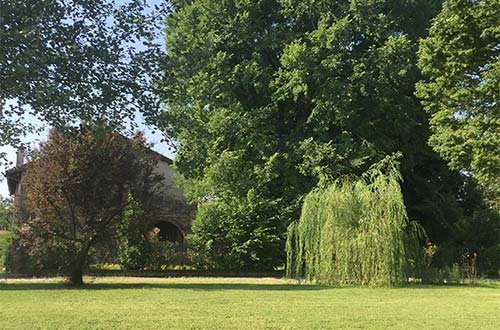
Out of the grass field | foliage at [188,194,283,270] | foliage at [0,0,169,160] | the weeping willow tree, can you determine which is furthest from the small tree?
foliage at [0,0,169,160]

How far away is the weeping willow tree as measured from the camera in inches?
643

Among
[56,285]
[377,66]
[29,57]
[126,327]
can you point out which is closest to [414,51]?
[377,66]

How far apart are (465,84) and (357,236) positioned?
9.21 meters

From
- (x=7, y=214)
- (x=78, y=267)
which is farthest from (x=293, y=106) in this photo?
(x=7, y=214)

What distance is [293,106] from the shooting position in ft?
88.4

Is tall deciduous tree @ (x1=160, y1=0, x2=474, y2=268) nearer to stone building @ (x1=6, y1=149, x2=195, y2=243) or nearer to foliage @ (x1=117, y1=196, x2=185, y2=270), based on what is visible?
foliage @ (x1=117, y1=196, x2=185, y2=270)

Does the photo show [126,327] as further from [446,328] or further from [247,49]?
[247,49]

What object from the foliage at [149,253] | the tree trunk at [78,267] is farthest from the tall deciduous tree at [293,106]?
the tree trunk at [78,267]

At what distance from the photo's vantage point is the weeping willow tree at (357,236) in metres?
16.3

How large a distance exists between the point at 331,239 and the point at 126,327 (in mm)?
9659

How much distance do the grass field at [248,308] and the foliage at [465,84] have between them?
702 cm

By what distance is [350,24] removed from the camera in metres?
23.7

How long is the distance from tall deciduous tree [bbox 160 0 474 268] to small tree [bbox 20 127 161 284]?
542 cm

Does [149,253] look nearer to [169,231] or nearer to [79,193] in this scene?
[79,193]
